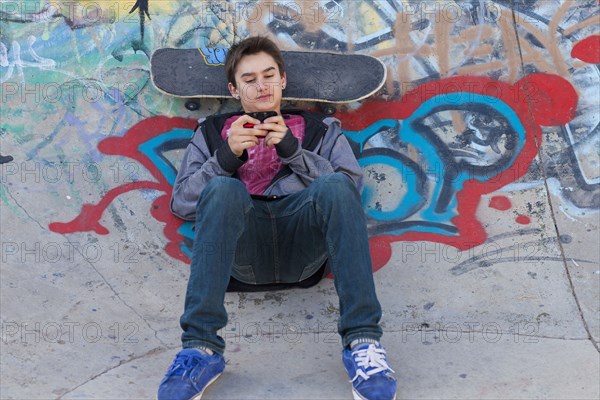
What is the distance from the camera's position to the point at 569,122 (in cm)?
392

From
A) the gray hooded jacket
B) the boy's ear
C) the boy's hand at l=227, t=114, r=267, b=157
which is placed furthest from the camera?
the boy's ear

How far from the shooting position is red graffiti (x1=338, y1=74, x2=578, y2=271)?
3.80 metres

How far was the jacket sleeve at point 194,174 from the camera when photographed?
3.16 meters

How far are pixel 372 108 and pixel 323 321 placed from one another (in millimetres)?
1201

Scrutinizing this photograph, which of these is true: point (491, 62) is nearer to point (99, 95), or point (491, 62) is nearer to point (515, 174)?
point (515, 174)

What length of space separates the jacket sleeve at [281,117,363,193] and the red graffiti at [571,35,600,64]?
146 cm

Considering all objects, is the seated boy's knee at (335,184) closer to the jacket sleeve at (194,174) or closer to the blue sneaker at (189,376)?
the jacket sleeve at (194,174)

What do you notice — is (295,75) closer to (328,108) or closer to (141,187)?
(328,108)

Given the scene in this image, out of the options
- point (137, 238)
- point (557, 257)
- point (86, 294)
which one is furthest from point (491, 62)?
point (86, 294)

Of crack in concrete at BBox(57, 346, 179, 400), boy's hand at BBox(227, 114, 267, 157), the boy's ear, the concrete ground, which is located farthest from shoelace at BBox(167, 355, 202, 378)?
the boy's ear

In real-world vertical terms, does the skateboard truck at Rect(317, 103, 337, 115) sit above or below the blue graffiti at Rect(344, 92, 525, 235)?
above

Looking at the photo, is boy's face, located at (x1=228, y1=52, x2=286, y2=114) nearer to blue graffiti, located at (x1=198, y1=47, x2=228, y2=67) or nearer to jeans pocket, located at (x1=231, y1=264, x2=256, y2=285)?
blue graffiti, located at (x1=198, y1=47, x2=228, y2=67)

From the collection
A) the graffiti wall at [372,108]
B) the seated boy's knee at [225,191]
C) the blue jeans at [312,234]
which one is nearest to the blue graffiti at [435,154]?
the graffiti wall at [372,108]

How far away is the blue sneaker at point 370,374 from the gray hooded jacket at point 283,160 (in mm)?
814
